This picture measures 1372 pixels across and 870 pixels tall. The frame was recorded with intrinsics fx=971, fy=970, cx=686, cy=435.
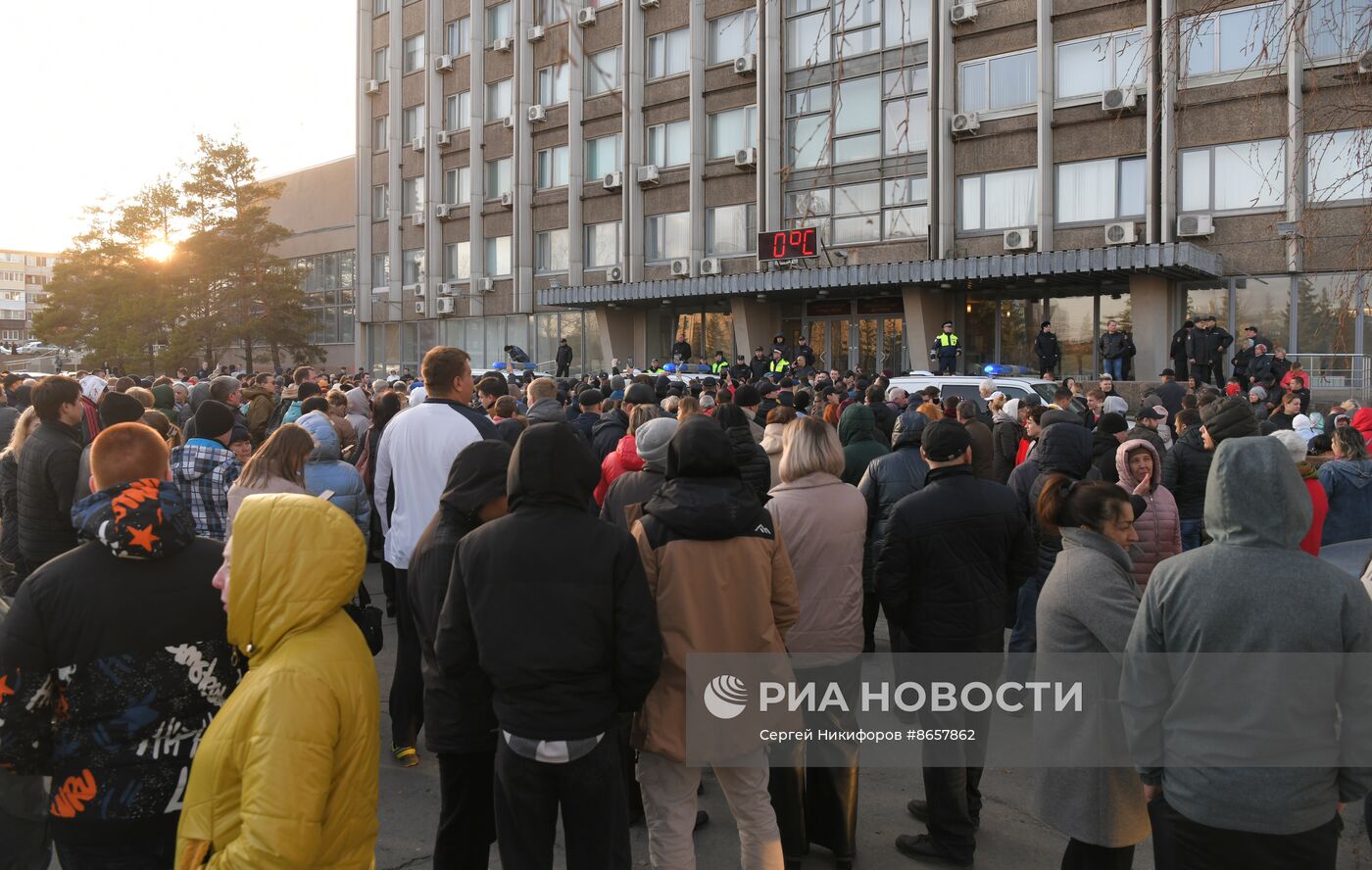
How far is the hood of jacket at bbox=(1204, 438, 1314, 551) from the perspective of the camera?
9.97 ft

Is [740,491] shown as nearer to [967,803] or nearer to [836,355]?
[967,803]

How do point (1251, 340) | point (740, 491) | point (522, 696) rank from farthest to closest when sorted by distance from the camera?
1. point (1251, 340)
2. point (740, 491)
3. point (522, 696)

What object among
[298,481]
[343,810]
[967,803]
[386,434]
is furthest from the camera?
[386,434]

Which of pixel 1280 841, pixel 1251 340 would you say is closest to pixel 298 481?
pixel 1280 841

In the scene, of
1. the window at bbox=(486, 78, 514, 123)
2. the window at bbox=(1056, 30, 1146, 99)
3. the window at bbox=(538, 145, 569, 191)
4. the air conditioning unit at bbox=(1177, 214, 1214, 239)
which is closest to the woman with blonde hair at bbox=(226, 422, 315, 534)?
the air conditioning unit at bbox=(1177, 214, 1214, 239)

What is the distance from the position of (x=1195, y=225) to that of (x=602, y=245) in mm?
19712

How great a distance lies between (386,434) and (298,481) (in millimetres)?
604

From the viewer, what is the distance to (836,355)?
29938 millimetres

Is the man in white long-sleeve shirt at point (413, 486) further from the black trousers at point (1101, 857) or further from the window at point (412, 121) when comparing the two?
the window at point (412, 121)

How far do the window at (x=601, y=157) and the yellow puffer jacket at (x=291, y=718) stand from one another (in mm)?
33303

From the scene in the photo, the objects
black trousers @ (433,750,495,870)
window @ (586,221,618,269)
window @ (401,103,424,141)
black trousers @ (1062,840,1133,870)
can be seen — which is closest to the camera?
black trousers @ (1062,840,1133,870)

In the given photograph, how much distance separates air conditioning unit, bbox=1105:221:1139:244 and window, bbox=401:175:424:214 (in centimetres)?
2894

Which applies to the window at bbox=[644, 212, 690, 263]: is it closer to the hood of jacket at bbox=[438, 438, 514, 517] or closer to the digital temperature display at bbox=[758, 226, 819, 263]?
the digital temperature display at bbox=[758, 226, 819, 263]

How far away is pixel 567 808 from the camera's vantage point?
3.42 meters
